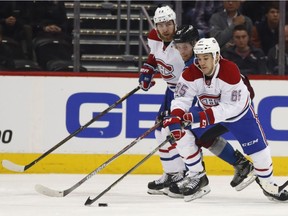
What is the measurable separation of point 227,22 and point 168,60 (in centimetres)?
180

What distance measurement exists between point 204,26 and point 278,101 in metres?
0.94

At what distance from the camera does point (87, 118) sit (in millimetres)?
8773

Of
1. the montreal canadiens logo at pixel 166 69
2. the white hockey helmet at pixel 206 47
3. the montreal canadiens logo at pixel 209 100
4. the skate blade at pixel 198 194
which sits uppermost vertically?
the white hockey helmet at pixel 206 47

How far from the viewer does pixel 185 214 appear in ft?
20.5

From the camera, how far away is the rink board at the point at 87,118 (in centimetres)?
871

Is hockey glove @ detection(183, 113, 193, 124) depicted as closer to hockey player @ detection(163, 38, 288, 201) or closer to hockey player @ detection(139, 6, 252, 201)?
hockey player @ detection(163, 38, 288, 201)

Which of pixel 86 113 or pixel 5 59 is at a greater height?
pixel 5 59

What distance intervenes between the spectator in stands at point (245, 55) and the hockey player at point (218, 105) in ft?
6.63

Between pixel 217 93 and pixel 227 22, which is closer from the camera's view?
pixel 217 93

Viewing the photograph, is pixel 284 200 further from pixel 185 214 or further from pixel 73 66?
pixel 73 66

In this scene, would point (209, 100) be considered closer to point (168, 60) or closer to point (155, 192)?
point (168, 60)

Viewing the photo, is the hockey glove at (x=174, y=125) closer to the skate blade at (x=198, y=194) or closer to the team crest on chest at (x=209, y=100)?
the team crest on chest at (x=209, y=100)

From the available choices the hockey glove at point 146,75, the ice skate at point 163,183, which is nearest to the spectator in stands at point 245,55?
the hockey glove at point 146,75

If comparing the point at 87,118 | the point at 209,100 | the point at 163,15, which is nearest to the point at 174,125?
the point at 209,100
